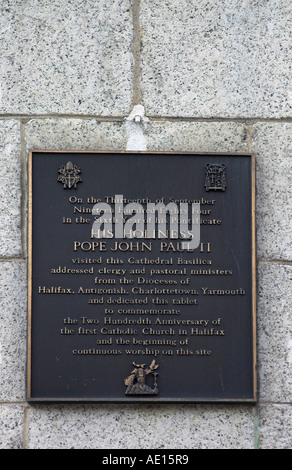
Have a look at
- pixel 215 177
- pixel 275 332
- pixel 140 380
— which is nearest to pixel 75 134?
pixel 215 177

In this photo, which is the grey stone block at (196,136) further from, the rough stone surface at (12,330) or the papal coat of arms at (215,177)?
the rough stone surface at (12,330)

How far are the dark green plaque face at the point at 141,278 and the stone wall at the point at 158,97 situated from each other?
0.55ft

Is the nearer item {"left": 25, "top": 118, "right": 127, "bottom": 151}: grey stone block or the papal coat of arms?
the papal coat of arms

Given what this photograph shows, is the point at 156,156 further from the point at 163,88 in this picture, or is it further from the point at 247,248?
the point at 247,248

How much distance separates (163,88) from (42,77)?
35.1 inches

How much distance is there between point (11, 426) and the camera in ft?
15.6

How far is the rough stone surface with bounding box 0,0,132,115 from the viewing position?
5000 millimetres

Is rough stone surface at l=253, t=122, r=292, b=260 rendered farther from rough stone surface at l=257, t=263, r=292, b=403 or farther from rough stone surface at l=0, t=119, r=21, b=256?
rough stone surface at l=0, t=119, r=21, b=256

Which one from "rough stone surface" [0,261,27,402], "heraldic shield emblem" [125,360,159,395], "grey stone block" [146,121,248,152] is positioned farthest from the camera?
"grey stone block" [146,121,248,152]

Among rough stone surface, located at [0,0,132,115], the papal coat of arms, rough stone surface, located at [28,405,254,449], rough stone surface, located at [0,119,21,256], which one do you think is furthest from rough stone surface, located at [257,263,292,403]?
rough stone surface, located at [0,119,21,256]

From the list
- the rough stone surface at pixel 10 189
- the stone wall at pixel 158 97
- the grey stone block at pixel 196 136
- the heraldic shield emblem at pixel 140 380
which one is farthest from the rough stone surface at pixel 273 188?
the rough stone surface at pixel 10 189

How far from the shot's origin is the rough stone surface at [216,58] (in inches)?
198

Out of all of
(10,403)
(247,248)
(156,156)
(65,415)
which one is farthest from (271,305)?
(10,403)

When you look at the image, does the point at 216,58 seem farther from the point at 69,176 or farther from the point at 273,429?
the point at 273,429
